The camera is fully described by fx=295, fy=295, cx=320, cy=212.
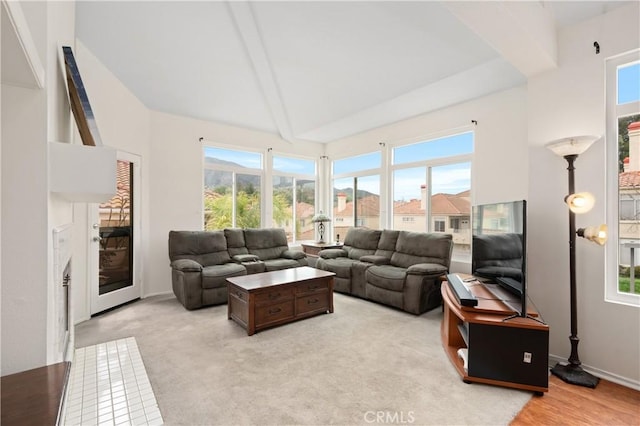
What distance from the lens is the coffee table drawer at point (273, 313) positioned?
315cm

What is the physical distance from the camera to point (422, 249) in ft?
14.0

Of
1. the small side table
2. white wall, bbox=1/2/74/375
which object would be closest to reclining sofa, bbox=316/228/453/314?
the small side table

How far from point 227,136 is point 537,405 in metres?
5.37

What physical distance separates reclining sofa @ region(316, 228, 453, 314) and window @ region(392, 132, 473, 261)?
503 millimetres

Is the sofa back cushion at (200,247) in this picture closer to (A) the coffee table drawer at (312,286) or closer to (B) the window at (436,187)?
(A) the coffee table drawer at (312,286)

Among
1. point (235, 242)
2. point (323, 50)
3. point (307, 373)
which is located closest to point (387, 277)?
point (307, 373)

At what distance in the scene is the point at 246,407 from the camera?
75.6 inches

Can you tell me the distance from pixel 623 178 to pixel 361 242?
11.0ft

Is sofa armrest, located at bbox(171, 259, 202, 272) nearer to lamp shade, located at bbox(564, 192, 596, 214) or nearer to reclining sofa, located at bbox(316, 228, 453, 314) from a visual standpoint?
reclining sofa, located at bbox(316, 228, 453, 314)

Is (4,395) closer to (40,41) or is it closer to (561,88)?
(40,41)

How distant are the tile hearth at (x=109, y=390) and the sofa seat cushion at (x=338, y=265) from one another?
280cm

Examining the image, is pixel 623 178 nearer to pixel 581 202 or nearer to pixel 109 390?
pixel 581 202

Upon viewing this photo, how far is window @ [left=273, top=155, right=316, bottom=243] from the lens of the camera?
621cm

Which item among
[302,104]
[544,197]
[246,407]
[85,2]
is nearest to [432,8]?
[544,197]
